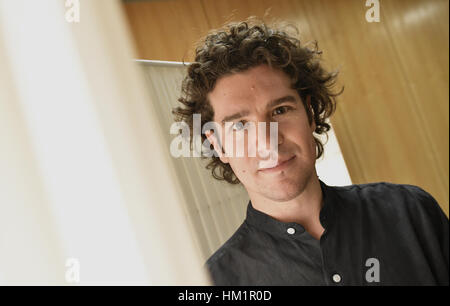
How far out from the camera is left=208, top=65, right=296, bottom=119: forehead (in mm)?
521

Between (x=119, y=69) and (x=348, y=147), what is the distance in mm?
372

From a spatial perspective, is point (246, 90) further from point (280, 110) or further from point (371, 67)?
point (371, 67)

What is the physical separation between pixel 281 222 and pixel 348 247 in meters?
0.10

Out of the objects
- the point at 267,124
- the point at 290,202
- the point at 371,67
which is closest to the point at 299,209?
the point at 290,202

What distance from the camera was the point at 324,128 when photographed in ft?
1.89

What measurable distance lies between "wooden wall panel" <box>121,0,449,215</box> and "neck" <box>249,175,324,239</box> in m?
0.10

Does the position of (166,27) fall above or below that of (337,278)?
above

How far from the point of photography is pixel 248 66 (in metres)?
0.54

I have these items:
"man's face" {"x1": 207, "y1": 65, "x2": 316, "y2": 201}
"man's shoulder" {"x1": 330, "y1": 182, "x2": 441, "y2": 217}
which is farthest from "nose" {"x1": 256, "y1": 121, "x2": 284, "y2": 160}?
"man's shoulder" {"x1": 330, "y1": 182, "x2": 441, "y2": 217}

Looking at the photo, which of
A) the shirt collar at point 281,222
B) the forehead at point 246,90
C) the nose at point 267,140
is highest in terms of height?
the forehead at point 246,90

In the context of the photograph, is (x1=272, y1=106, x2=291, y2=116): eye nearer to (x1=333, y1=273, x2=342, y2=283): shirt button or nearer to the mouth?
the mouth

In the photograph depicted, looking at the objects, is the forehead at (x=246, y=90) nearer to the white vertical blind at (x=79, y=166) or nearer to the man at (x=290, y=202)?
the man at (x=290, y=202)

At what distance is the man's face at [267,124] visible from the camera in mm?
521

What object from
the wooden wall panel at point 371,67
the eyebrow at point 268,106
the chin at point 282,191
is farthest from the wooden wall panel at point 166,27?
the chin at point 282,191
